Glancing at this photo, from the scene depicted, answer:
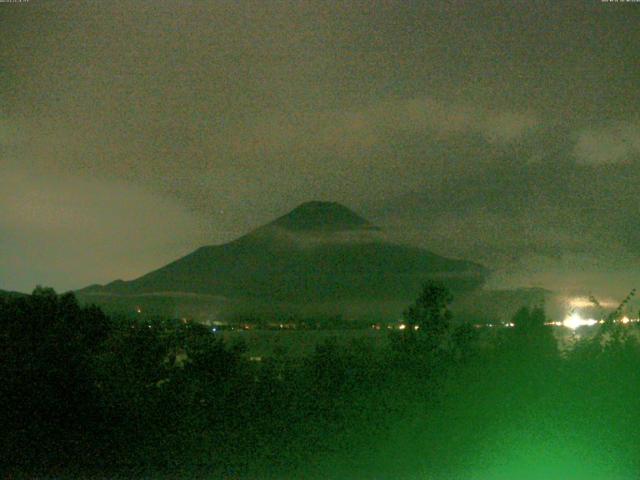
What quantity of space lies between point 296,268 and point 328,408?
12502 millimetres

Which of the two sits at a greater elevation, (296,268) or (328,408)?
(296,268)

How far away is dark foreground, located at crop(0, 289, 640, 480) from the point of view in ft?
23.9

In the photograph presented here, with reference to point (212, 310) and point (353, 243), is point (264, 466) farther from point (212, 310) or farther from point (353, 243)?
point (353, 243)

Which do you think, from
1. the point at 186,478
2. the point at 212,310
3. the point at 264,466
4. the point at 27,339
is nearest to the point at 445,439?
the point at 264,466

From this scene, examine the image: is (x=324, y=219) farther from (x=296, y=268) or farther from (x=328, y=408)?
(x=328, y=408)

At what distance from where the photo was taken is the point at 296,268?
66.9 feet

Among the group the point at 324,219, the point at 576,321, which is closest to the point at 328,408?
the point at 576,321

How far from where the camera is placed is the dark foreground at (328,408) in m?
7.27

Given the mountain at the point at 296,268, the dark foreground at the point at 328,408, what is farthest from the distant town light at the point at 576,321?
the mountain at the point at 296,268

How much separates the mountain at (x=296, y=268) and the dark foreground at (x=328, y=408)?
713 centimetres

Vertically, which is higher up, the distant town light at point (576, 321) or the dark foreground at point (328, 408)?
the distant town light at point (576, 321)

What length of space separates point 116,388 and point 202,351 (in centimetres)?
124

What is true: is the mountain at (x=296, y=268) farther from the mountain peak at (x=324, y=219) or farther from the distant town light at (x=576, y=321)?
the distant town light at (x=576, y=321)

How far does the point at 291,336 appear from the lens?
11.1 m
